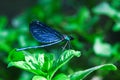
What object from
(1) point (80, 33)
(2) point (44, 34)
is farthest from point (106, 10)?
(2) point (44, 34)

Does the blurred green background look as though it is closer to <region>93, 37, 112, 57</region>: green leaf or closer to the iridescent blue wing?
<region>93, 37, 112, 57</region>: green leaf

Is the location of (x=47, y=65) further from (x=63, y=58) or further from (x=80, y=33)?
(x=80, y=33)

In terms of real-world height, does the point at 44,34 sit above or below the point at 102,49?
above

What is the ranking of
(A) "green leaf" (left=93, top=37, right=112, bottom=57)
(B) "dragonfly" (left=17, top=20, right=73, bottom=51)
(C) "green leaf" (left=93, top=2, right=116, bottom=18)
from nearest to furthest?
1. (B) "dragonfly" (left=17, top=20, right=73, bottom=51)
2. (A) "green leaf" (left=93, top=37, right=112, bottom=57)
3. (C) "green leaf" (left=93, top=2, right=116, bottom=18)

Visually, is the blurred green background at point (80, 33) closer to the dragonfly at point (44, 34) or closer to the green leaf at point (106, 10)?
the green leaf at point (106, 10)

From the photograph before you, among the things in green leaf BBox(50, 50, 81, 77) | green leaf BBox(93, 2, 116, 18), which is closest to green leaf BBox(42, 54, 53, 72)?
green leaf BBox(50, 50, 81, 77)
